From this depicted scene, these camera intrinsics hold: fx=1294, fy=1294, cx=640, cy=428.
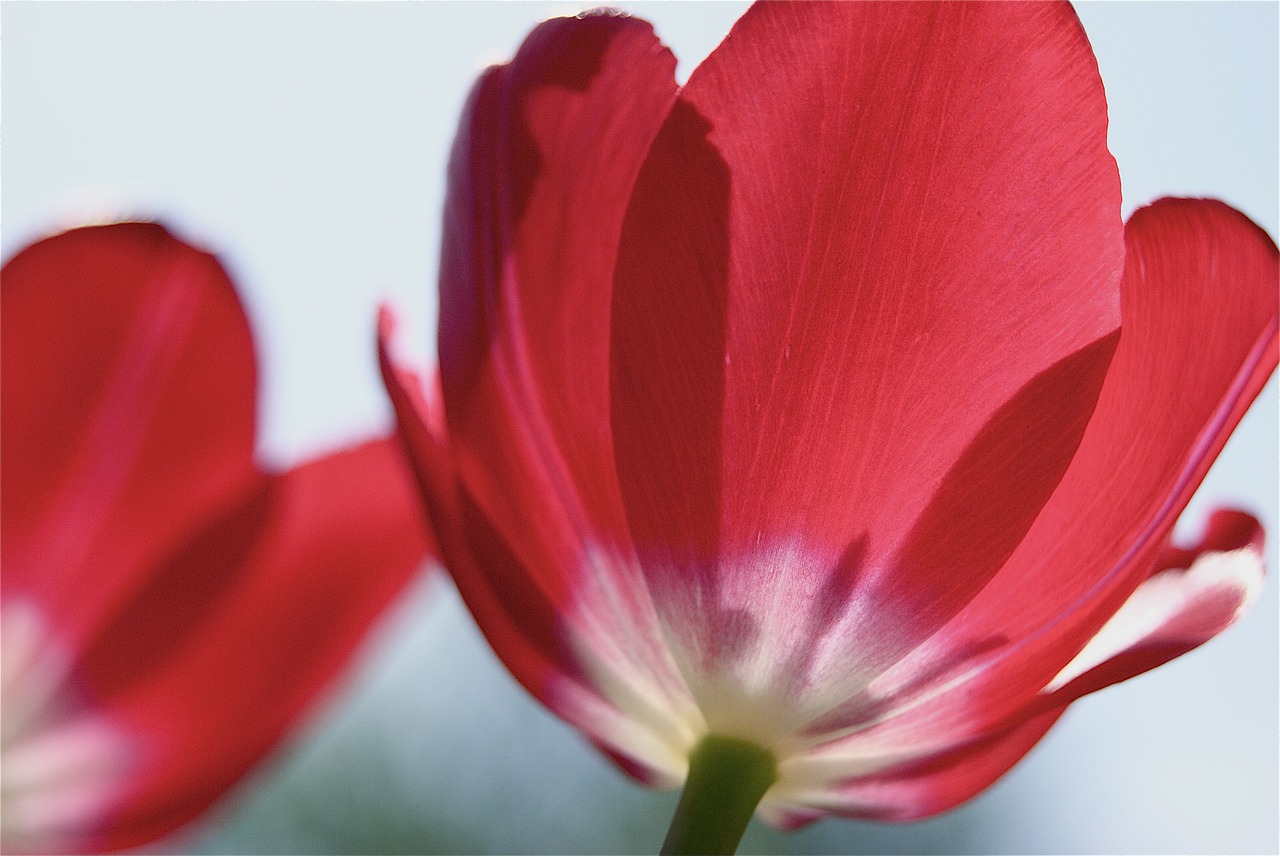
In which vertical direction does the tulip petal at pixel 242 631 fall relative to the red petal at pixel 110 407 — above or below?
below

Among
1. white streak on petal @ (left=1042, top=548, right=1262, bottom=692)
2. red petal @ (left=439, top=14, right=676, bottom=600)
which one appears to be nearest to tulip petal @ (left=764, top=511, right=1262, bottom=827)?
white streak on petal @ (left=1042, top=548, right=1262, bottom=692)

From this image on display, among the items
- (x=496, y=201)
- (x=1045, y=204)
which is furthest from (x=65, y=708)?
(x=1045, y=204)

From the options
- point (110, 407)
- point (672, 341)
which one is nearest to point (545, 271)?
point (672, 341)

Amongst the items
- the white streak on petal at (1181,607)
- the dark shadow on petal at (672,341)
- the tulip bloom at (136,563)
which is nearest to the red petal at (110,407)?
the tulip bloom at (136,563)

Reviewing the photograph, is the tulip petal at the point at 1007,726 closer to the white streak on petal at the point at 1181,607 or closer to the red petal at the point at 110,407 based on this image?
the white streak on petal at the point at 1181,607

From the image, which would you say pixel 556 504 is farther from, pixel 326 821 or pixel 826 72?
pixel 326 821
